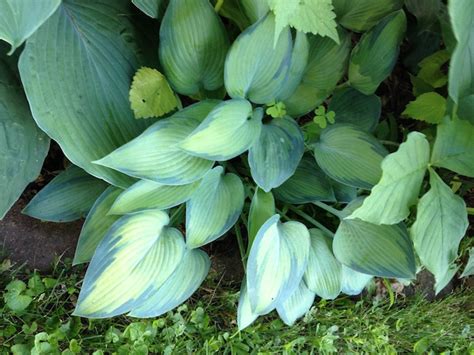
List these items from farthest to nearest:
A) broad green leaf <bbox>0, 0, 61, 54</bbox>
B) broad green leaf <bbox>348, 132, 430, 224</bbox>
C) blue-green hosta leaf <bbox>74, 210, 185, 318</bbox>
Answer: blue-green hosta leaf <bbox>74, 210, 185, 318</bbox>, broad green leaf <bbox>348, 132, 430, 224</bbox>, broad green leaf <bbox>0, 0, 61, 54</bbox>

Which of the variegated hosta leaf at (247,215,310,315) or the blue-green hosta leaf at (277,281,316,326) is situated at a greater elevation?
the variegated hosta leaf at (247,215,310,315)

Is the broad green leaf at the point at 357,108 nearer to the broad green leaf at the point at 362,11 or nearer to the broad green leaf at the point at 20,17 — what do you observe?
the broad green leaf at the point at 362,11

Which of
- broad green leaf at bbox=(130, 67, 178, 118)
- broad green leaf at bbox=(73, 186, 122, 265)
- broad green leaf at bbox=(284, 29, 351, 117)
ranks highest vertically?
broad green leaf at bbox=(130, 67, 178, 118)

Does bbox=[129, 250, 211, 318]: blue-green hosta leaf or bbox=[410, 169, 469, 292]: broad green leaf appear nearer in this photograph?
bbox=[410, 169, 469, 292]: broad green leaf

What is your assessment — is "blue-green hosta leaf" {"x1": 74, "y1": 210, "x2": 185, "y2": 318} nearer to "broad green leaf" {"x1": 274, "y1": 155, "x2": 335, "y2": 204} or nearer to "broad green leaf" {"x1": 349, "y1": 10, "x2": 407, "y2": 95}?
"broad green leaf" {"x1": 274, "y1": 155, "x2": 335, "y2": 204}

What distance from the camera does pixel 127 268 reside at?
85cm

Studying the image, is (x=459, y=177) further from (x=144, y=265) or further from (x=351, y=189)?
(x=144, y=265)

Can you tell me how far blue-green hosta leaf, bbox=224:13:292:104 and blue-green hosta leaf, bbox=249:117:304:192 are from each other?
77mm

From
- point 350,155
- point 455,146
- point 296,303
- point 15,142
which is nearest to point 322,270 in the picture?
point 296,303

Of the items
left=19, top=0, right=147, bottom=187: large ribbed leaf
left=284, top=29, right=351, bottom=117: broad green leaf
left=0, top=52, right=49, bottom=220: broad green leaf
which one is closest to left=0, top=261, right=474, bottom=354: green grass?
left=0, top=52, right=49, bottom=220: broad green leaf

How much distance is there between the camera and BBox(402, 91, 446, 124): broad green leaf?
0.96m

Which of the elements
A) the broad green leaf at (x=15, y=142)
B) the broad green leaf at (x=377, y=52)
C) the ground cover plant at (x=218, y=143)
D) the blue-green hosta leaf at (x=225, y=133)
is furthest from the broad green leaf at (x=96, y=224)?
the broad green leaf at (x=377, y=52)

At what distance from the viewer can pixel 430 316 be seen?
134 cm

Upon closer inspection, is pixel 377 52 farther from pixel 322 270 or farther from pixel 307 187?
pixel 322 270
